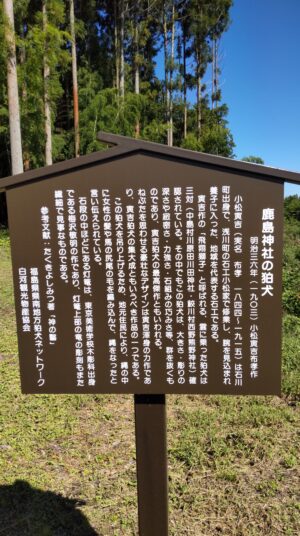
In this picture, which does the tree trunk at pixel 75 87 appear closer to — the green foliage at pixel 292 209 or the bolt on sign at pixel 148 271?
the green foliage at pixel 292 209

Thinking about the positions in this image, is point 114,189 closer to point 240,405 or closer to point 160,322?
point 160,322

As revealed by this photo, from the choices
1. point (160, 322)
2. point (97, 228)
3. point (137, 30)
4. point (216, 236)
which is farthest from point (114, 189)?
point (137, 30)

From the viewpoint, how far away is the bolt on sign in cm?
157

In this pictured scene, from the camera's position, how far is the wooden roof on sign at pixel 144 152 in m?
1.51

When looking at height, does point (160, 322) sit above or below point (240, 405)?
above

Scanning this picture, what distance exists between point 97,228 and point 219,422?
216cm

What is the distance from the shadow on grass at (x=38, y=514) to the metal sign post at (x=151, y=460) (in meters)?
0.56

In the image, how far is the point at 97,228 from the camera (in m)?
1.62

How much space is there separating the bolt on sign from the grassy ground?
1.07 metres

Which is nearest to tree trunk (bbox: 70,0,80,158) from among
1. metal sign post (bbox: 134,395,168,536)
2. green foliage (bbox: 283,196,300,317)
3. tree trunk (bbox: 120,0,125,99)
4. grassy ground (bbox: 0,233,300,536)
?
tree trunk (bbox: 120,0,125,99)

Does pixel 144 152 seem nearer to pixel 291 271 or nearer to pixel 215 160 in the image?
pixel 215 160

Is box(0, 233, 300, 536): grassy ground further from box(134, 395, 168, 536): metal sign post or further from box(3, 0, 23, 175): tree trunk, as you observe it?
box(3, 0, 23, 175): tree trunk

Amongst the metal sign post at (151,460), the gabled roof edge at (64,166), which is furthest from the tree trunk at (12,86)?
the metal sign post at (151,460)

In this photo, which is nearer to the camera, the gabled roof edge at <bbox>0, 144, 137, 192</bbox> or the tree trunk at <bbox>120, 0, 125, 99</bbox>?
the gabled roof edge at <bbox>0, 144, 137, 192</bbox>
